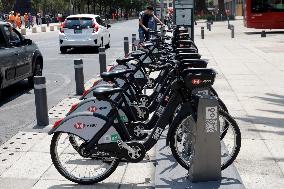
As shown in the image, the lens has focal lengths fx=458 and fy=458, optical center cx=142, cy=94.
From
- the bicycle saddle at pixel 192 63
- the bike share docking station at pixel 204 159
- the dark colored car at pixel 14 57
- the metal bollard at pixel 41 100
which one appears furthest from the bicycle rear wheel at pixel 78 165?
the dark colored car at pixel 14 57

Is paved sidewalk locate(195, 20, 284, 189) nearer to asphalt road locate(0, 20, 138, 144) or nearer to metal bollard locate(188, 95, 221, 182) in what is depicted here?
metal bollard locate(188, 95, 221, 182)

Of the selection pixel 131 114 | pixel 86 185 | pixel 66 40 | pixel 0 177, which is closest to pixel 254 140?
pixel 131 114

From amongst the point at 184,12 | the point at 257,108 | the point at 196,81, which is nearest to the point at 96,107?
the point at 196,81

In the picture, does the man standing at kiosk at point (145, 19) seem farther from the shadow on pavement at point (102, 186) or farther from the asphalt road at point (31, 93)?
the shadow on pavement at point (102, 186)

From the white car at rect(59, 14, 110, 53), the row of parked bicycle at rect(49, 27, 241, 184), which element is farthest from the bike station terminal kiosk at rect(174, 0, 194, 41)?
the white car at rect(59, 14, 110, 53)

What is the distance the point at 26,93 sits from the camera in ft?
35.5

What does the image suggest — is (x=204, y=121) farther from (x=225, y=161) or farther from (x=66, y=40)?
(x=66, y=40)

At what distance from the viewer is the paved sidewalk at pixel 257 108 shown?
16.9 ft

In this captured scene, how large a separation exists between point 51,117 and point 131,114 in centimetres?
335

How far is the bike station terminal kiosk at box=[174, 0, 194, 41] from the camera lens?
1279 centimetres

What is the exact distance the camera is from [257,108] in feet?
26.7

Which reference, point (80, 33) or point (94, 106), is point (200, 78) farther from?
point (80, 33)

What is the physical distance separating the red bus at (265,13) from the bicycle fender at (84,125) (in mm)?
25381

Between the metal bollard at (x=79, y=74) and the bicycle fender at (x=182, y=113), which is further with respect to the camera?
the metal bollard at (x=79, y=74)
